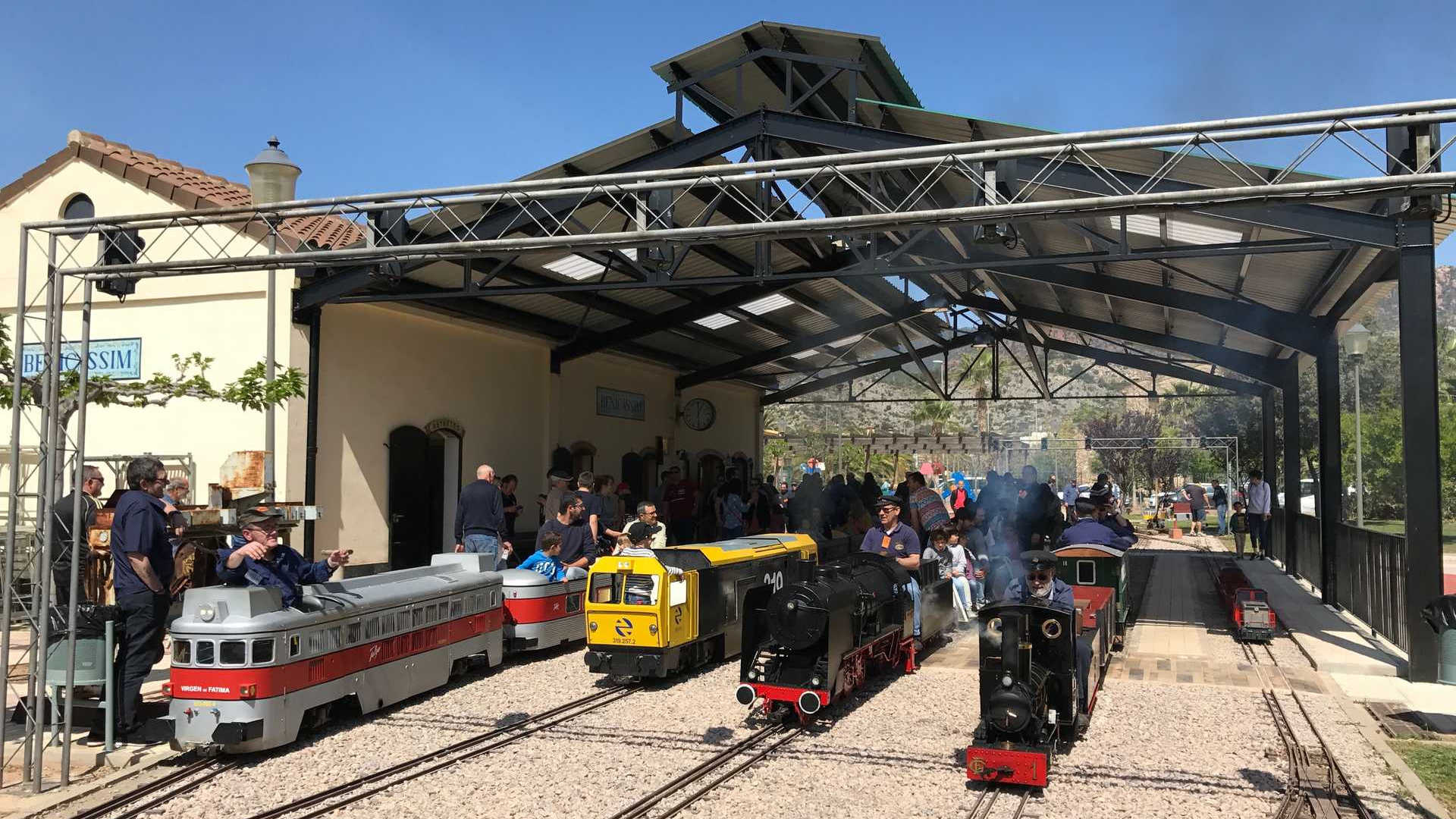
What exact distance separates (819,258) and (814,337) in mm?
5188

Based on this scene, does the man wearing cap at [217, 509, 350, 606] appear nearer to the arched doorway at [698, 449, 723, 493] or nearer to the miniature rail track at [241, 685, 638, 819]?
the miniature rail track at [241, 685, 638, 819]

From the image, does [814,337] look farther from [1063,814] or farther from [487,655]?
[1063,814]

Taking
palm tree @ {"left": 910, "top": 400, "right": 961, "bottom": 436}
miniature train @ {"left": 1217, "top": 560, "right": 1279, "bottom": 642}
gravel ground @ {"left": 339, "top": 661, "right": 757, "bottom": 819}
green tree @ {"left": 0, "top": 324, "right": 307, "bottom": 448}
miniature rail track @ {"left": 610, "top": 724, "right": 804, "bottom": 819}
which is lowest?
gravel ground @ {"left": 339, "top": 661, "right": 757, "bottom": 819}

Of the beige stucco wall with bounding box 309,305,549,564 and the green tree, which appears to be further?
the beige stucco wall with bounding box 309,305,549,564

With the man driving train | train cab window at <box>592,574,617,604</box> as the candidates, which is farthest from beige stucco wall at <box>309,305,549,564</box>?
the man driving train

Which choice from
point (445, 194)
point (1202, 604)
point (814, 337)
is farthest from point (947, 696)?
point (814, 337)

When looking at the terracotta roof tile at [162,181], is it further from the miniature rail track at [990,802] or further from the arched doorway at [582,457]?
the miniature rail track at [990,802]

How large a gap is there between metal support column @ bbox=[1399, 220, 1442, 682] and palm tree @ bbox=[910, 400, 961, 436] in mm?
39482

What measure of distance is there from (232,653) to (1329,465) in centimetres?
1375

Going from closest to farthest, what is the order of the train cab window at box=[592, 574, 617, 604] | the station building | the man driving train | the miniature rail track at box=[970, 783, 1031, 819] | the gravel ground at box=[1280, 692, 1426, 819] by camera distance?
the miniature rail track at box=[970, 783, 1031, 819], the gravel ground at box=[1280, 692, 1426, 819], the man driving train, the train cab window at box=[592, 574, 617, 604], the station building

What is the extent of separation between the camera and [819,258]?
17734mm

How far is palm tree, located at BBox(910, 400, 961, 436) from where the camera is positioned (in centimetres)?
5294

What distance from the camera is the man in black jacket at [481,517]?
11.1 metres

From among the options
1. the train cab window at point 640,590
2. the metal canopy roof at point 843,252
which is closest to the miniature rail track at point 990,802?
the train cab window at point 640,590
